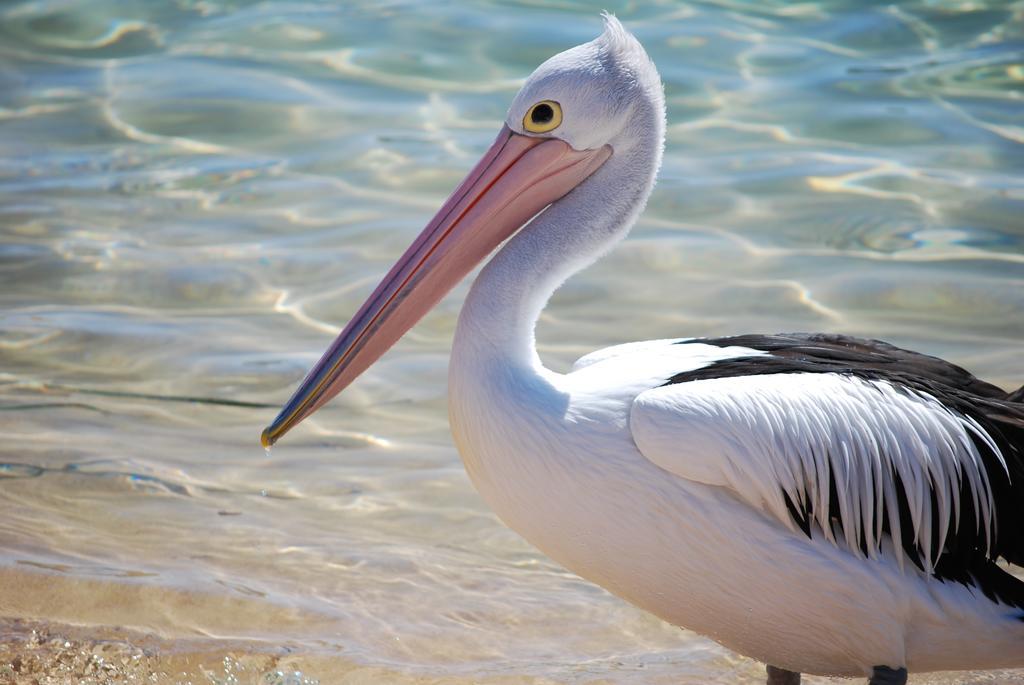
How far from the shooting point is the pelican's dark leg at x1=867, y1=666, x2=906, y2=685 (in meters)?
2.75

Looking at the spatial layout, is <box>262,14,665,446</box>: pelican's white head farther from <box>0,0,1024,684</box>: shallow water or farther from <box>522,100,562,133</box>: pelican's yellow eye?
<box>0,0,1024,684</box>: shallow water

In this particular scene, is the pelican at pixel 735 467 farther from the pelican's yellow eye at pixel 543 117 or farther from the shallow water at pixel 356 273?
the shallow water at pixel 356 273

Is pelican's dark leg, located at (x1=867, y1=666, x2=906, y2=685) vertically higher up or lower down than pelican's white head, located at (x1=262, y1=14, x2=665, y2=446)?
lower down

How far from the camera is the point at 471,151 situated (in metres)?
7.23

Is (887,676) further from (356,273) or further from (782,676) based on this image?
(356,273)

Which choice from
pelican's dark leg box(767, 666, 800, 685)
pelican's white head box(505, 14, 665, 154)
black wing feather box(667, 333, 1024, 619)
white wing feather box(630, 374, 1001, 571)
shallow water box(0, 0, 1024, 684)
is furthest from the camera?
shallow water box(0, 0, 1024, 684)

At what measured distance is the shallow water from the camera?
338cm

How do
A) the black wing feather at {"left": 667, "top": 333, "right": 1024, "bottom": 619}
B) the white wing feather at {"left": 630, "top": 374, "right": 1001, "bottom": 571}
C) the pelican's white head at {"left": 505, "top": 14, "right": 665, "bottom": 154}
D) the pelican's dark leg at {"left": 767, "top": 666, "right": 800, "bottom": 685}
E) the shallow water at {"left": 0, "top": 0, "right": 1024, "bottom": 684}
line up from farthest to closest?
1. the shallow water at {"left": 0, "top": 0, "right": 1024, "bottom": 684}
2. the pelican's dark leg at {"left": 767, "top": 666, "right": 800, "bottom": 685}
3. the pelican's white head at {"left": 505, "top": 14, "right": 665, "bottom": 154}
4. the black wing feather at {"left": 667, "top": 333, "right": 1024, "bottom": 619}
5. the white wing feather at {"left": 630, "top": 374, "right": 1001, "bottom": 571}

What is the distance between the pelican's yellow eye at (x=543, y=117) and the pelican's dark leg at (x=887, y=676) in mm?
1412

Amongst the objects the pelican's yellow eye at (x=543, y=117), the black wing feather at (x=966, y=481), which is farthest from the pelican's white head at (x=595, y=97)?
the black wing feather at (x=966, y=481)

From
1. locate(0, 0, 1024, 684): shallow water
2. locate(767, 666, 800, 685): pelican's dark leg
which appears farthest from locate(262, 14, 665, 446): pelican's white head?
locate(767, 666, 800, 685): pelican's dark leg

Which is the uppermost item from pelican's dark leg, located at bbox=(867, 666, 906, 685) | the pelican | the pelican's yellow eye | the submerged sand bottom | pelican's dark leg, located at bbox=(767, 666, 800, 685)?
the pelican's yellow eye

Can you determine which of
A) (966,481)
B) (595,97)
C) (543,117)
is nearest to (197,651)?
(543,117)

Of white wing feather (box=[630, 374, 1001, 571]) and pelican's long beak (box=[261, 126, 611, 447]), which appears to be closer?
white wing feather (box=[630, 374, 1001, 571])
